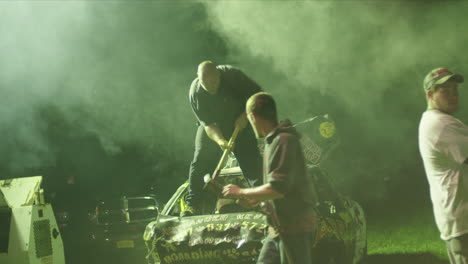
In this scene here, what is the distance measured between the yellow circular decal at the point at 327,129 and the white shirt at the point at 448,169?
3971 millimetres

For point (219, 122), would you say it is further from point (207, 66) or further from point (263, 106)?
point (263, 106)

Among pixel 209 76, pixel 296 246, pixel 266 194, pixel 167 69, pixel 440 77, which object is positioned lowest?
Answer: pixel 296 246

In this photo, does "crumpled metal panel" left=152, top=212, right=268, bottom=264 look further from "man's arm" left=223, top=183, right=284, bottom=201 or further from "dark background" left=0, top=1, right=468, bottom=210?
Result: "dark background" left=0, top=1, right=468, bottom=210

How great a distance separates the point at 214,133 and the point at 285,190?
2330mm

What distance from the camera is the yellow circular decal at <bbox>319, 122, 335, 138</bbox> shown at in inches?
294

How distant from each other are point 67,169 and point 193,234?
815 centimetres

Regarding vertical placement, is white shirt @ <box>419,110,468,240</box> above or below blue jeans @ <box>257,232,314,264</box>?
above

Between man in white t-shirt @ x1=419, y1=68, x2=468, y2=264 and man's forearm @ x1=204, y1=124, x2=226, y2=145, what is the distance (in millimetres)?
2341

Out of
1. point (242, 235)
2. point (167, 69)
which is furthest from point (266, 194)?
point (167, 69)

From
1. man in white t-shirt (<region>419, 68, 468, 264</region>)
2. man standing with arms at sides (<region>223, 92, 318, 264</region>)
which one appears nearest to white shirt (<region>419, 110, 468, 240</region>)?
man in white t-shirt (<region>419, 68, 468, 264</region>)

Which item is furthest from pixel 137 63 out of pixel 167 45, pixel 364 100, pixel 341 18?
pixel 364 100

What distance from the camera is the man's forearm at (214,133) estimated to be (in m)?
5.45

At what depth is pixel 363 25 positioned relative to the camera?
11750 millimetres

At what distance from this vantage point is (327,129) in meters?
7.53
